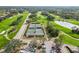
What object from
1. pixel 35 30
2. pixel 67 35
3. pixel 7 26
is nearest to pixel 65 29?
pixel 67 35

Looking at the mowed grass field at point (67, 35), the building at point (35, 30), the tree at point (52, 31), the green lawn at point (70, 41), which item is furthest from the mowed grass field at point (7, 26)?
the green lawn at point (70, 41)

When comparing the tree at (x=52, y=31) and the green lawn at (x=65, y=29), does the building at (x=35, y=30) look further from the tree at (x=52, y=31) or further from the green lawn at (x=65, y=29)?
the green lawn at (x=65, y=29)

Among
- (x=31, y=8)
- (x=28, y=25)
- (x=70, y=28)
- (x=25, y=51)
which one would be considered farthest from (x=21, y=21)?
(x=70, y=28)

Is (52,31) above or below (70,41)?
above

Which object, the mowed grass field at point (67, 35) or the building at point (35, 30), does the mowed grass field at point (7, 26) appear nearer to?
the building at point (35, 30)

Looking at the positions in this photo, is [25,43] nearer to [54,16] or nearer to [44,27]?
[44,27]

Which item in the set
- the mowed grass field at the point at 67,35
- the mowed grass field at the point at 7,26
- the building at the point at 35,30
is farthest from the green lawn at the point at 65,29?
the mowed grass field at the point at 7,26

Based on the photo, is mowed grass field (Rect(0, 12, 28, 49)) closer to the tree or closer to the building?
the building

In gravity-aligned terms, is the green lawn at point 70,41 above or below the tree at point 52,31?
below

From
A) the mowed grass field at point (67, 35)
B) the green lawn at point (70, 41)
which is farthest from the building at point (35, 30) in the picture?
the green lawn at point (70, 41)

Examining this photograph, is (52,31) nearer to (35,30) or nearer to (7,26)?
(35,30)
